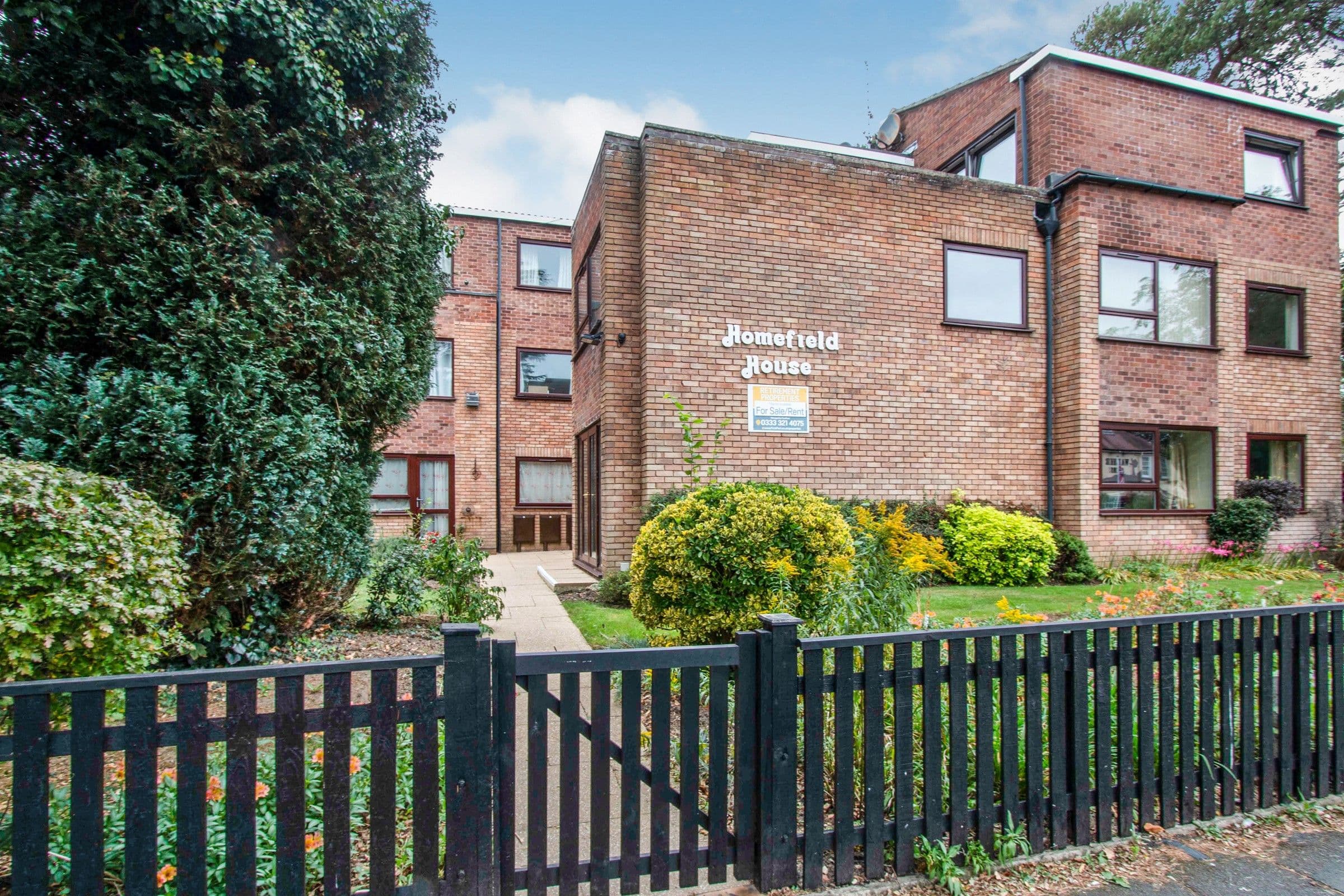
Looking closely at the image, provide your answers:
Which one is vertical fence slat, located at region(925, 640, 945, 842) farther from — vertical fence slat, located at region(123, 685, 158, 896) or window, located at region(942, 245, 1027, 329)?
window, located at region(942, 245, 1027, 329)

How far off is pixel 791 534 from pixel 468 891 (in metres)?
3.09

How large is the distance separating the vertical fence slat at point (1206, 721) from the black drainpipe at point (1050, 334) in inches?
309

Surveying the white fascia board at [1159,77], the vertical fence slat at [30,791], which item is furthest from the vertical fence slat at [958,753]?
the white fascia board at [1159,77]

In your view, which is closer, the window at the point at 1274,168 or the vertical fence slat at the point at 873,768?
the vertical fence slat at the point at 873,768

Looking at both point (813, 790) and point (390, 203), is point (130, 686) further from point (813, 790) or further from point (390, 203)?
point (390, 203)

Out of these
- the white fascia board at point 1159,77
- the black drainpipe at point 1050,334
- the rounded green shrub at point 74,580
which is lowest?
the rounded green shrub at point 74,580

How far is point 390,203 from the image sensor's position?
5.48 metres

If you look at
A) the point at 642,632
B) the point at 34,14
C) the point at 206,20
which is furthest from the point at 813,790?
the point at 34,14

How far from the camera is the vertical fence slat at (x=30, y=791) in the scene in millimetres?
1856

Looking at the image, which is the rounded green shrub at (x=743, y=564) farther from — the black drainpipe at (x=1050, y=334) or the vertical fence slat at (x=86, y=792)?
the black drainpipe at (x=1050, y=334)

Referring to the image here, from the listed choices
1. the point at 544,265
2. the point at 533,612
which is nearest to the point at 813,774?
the point at 533,612

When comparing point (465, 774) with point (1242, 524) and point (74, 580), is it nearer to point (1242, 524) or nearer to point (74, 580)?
point (74, 580)

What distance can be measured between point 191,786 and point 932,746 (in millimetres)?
2453

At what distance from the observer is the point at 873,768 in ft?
8.46
